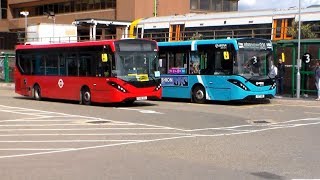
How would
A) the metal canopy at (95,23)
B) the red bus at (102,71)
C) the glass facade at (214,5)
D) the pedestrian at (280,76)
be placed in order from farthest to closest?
1. the glass facade at (214,5)
2. the metal canopy at (95,23)
3. the pedestrian at (280,76)
4. the red bus at (102,71)

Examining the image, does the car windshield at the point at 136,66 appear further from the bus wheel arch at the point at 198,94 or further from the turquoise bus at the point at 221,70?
the bus wheel arch at the point at 198,94

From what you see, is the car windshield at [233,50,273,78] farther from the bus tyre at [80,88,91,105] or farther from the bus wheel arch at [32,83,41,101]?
the bus wheel arch at [32,83,41,101]

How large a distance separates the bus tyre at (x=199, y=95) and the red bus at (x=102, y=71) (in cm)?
244

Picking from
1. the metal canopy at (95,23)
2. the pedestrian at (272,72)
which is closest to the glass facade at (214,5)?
the metal canopy at (95,23)

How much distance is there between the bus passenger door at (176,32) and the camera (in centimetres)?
3484

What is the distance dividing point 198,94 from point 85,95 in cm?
513

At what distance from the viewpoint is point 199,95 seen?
82.1 ft

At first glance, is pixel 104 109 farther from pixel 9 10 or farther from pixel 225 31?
pixel 9 10

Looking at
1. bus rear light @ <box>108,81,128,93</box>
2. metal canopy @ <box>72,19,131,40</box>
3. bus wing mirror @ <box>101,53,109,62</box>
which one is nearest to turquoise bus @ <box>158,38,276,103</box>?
bus rear light @ <box>108,81,128,93</box>

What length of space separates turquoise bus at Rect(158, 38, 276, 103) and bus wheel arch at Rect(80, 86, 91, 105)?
14.5 feet

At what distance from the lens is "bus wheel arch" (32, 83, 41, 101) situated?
91.7 ft

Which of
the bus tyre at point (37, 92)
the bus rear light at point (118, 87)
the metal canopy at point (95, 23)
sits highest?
the metal canopy at point (95, 23)

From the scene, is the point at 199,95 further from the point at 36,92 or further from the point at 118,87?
the point at 36,92

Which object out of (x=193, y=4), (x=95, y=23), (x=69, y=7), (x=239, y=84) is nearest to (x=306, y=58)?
(x=239, y=84)
